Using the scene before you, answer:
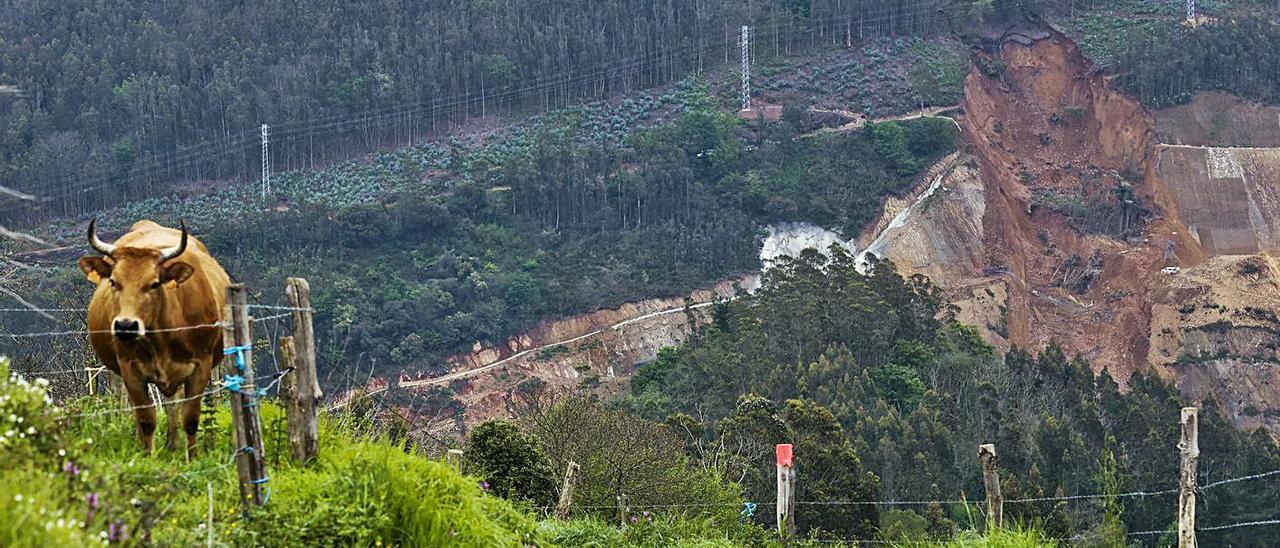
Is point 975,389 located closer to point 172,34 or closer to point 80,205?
point 80,205

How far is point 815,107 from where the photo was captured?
6956 cm

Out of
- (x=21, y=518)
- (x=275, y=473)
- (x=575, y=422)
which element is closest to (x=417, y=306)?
(x=575, y=422)

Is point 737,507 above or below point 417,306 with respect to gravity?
above

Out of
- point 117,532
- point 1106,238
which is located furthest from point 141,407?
point 1106,238

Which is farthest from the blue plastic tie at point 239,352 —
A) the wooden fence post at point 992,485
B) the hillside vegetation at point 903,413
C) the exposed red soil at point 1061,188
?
the exposed red soil at point 1061,188

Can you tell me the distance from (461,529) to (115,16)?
70.8 m

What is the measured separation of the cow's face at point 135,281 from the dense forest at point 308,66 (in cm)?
5659

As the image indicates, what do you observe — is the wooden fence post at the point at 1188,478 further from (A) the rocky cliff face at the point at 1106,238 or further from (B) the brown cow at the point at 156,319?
(A) the rocky cliff face at the point at 1106,238

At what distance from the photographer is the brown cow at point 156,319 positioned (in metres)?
10.3

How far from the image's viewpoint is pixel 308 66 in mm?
72375

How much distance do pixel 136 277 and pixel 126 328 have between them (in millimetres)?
416

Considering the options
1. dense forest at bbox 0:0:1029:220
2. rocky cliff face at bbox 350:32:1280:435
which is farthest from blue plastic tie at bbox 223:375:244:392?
dense forest at bbox 0:0:1029:220

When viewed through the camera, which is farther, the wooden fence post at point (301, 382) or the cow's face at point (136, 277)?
the wooden fence post at point (301, 382)

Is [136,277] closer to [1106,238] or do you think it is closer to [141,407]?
[141,407]
